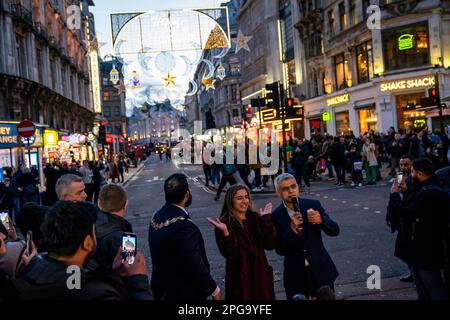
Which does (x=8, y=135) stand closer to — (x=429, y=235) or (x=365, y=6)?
(x=365, y=6)

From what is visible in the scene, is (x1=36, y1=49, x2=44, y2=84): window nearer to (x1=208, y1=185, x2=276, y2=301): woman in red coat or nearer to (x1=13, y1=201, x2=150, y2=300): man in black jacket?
(x1=208, y1=185, x2=276, y2=301): woman in red coat

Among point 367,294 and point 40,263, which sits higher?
point 40,263

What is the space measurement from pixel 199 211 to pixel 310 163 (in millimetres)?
8098

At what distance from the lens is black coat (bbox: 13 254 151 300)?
2496 millimetres

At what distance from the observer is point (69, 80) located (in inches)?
1817

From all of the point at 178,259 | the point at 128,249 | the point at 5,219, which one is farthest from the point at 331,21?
the point at 128,249

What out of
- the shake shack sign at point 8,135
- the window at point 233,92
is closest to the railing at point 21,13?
the shake shack sign at point 8,135

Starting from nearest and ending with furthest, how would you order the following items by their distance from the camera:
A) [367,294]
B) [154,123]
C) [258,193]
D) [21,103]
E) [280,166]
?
[367,294], [258,193], [280,166], [21,103], [154,123]

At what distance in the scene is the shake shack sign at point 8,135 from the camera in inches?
1009

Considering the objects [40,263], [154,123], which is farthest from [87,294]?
[154,123]

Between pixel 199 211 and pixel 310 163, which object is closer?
pixel 199 211

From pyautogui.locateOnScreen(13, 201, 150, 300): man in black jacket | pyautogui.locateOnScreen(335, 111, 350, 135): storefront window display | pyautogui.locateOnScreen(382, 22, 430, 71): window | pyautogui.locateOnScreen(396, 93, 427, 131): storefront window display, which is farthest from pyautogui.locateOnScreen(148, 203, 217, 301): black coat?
pyautogui.locateOnScreen(335, 111, 350, 135): storefront window display
